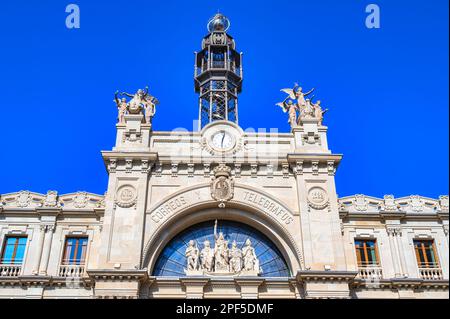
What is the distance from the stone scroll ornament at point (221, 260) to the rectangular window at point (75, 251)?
5.87m

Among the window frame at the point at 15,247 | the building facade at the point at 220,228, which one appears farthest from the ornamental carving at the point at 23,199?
the window frame at the point at 15,247

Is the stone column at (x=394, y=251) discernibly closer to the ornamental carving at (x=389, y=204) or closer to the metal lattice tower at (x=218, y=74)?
the ornamental carving at (x=389, y=204)

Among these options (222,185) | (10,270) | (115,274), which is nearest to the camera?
(115,274)

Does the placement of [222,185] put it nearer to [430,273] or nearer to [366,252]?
[366,252]

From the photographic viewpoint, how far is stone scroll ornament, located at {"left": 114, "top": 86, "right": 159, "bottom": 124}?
31.7 m

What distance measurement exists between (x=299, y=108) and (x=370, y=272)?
1102 cm

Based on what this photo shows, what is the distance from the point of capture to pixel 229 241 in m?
29.0

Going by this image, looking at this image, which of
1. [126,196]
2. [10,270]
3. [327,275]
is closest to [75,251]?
[10,270]

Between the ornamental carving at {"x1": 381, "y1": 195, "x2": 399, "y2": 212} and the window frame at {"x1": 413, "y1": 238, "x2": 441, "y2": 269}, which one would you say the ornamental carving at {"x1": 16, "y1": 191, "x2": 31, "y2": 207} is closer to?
the ornamental carving at {"x1": 381, "y1": 195, "x2": 399, "y2": 212}

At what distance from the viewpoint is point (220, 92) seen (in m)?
42.8

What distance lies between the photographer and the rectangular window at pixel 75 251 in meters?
28.0
